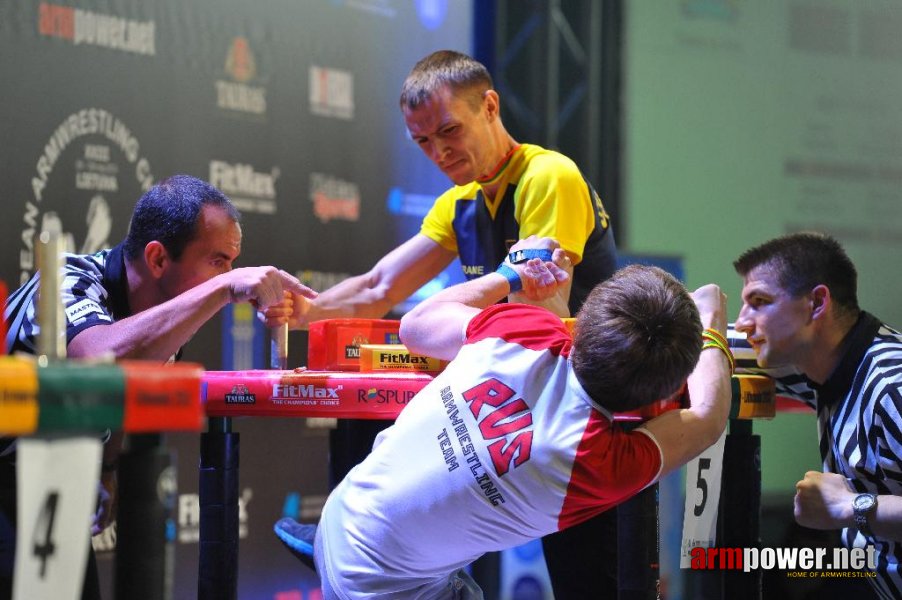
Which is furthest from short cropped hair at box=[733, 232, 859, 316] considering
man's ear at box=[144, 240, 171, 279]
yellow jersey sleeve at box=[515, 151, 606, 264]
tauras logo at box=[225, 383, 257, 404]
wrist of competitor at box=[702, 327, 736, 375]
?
man's ear at box=[144, 240, 171, 279]

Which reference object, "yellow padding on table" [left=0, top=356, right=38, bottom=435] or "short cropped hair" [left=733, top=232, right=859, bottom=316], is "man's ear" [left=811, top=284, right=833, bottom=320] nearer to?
"short cropped hair" [left=733, top=232, right=859, bottom=316]

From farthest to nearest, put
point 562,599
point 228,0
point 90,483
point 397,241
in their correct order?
point 397,241
point 228,0
point 562,599
point 90,483

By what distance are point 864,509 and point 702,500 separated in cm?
43

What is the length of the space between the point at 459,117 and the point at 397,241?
6.46 ft

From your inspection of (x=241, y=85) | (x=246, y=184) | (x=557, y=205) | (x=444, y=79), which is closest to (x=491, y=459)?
(x=557, y=205)

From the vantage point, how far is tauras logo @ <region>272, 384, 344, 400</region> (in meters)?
2.17

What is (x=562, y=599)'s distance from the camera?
2.54 metres

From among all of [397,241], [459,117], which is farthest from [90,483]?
[397,241]

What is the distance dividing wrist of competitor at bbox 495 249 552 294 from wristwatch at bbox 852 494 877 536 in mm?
904

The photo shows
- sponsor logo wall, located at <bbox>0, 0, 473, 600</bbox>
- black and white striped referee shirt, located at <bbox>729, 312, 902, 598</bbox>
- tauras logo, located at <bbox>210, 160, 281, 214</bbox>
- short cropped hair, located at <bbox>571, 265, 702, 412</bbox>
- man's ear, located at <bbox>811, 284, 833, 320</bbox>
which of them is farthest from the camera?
tauras logo, located at <bbox>210, 160, 281, 214</bbox>

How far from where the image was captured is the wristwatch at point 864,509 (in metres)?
2.48

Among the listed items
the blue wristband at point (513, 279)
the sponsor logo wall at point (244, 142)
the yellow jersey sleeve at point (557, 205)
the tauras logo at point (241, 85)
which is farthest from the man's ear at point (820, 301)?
the tauras logo at point (241, 85)

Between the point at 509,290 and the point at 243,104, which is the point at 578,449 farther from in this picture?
the point at 243,104

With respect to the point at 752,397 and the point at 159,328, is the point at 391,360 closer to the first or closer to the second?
the point at 159,328
